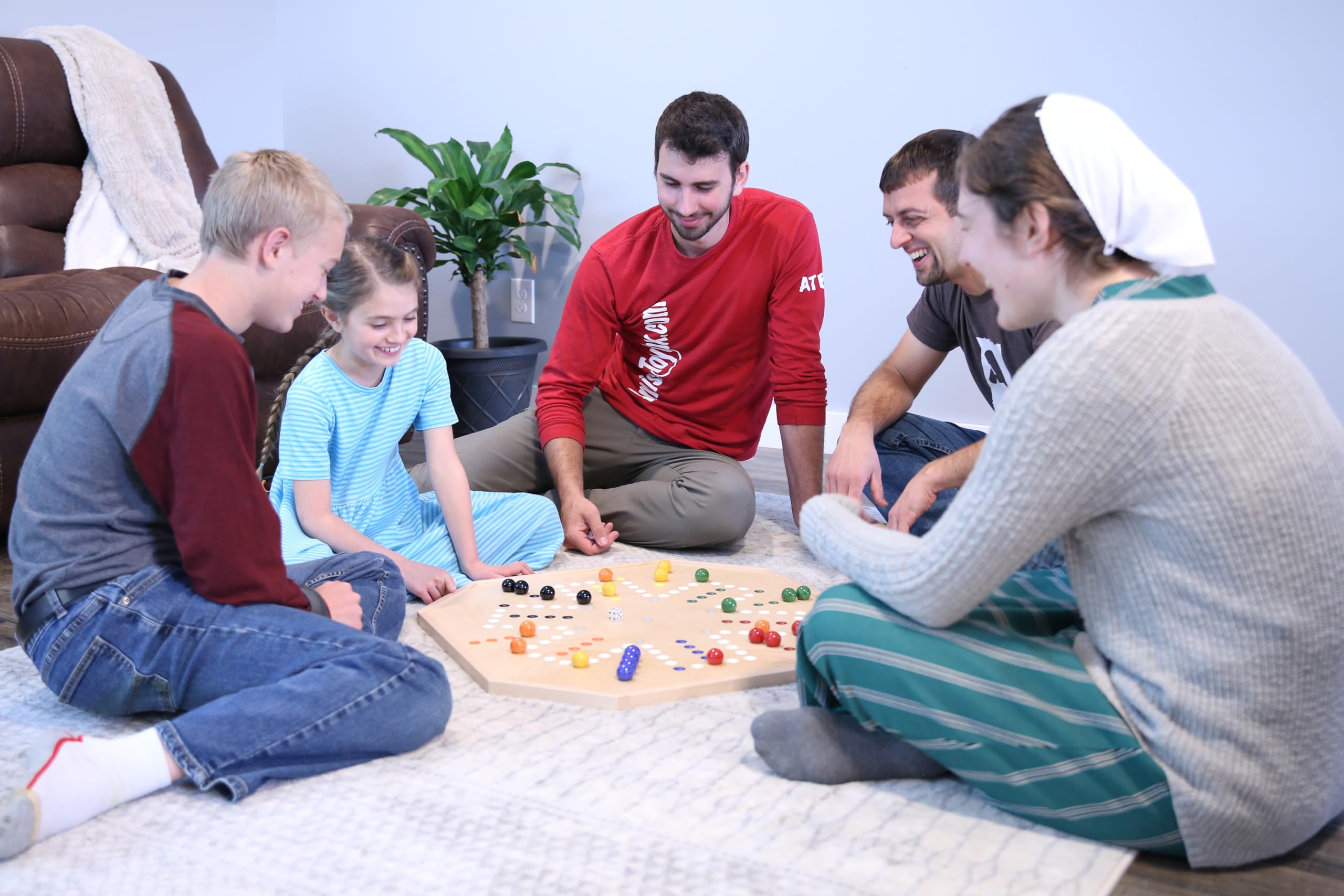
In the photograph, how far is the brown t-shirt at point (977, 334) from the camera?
194cm

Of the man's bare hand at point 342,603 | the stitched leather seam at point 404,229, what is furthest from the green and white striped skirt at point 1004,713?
the stitched leather seam at point 404,229

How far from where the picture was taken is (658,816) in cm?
124

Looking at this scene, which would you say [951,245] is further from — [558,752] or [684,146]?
[558,752]

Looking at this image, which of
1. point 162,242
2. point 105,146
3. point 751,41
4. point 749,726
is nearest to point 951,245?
point 749,726

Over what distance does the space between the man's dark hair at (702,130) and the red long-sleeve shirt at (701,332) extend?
0.18 m

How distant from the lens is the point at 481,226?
3.37 metres

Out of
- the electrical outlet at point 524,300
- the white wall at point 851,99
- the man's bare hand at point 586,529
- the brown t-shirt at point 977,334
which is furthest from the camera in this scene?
the electrical outlet at point 524,300

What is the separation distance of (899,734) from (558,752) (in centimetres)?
42

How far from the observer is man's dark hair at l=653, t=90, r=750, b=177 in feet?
6.82

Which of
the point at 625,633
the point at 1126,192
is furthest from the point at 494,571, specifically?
the point at 1126,192

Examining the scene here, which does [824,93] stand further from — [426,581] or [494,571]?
[426,581]

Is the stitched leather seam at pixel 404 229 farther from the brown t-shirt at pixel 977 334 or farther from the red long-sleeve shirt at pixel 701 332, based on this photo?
the brown t-shirt at pixel 977 334

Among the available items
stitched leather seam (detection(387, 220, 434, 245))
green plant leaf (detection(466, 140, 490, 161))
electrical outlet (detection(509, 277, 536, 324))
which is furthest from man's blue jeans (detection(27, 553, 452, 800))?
electrical outlet (detection(509, 277, 536, 324))

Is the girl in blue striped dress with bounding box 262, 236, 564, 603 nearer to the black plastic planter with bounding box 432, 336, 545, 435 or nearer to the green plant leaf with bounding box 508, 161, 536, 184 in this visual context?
the black plastic planter with bounding box 432, 336, 545, 435
